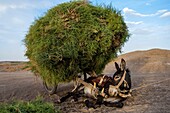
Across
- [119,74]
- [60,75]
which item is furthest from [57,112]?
[119,74]

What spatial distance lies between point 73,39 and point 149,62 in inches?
596

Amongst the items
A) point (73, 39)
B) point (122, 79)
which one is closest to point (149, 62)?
point (122, 79)

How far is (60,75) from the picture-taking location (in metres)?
8.25

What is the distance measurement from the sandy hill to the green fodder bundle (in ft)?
34.8

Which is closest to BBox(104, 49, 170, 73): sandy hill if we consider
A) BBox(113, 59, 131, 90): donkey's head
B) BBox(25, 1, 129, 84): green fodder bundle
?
BBox(113, 59, 131, 90): donkey's head

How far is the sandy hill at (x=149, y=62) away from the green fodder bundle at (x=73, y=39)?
10601 millimetres

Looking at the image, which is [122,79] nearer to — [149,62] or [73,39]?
[73,39]

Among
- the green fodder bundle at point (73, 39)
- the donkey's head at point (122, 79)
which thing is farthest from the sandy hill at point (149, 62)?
the green fodder bundle at point (73, 39)

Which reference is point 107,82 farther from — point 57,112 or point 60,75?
point 57,112

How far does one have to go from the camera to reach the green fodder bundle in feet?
25.4

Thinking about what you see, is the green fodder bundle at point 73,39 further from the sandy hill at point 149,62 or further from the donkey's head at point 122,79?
the sandy hill at point 149,62

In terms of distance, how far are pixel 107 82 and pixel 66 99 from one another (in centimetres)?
133

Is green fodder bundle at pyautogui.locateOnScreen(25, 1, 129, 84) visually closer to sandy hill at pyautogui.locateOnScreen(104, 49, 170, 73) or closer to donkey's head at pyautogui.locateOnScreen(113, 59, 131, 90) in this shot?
donkey's head at pyautogui.locateOnScreen(113, 59, 131, 90)

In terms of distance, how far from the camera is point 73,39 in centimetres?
772
